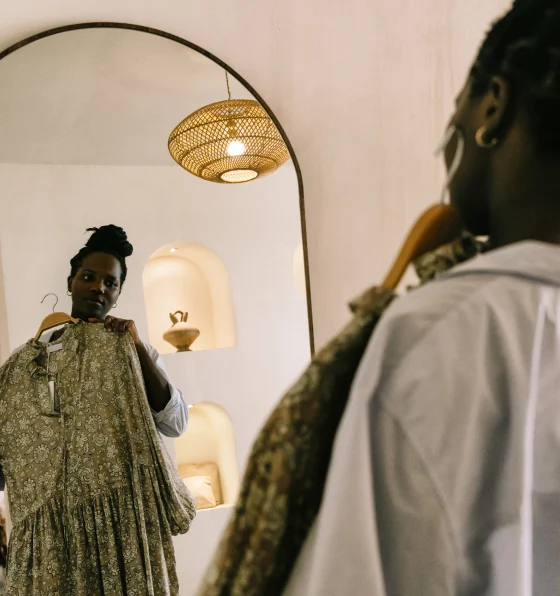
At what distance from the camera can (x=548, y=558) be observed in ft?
1.12

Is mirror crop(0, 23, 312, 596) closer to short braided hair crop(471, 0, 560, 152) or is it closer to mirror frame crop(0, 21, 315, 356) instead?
mirror frame crop(0, 21, 315, 356)

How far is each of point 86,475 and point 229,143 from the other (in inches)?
21.2

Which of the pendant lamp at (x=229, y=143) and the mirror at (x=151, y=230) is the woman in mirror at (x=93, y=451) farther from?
the pendant lamp at (x=229, y=143)

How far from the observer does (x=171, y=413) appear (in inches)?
33.3

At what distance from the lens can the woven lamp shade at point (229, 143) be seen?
895 mm

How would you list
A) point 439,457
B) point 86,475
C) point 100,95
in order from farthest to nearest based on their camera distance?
point 100,95
point 86,475
point 439,457

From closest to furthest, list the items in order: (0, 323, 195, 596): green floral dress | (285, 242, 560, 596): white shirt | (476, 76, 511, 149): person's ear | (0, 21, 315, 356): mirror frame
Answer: (285, 242, 560, 596): white shirt, (476, 76, 511, 149): person's ear, (0, 323, 195, 596): green floral dress, (0, 21, 315, 356): mirror frame

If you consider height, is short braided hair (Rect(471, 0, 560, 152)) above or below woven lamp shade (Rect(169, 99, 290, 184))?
below

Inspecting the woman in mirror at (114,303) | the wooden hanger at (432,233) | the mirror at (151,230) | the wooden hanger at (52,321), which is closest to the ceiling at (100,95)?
the mirror at (151,230)

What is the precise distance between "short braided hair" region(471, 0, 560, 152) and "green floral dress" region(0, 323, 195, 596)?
2.06ft

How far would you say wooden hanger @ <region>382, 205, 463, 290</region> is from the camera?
44cm

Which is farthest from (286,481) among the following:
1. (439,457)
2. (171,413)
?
(171,413)

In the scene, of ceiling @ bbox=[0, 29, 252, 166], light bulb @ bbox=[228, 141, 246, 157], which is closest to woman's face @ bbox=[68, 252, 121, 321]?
ceiling @ bbox=[0, 29, 252, 166]

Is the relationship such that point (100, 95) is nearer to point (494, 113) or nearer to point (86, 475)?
point (86, 475)
